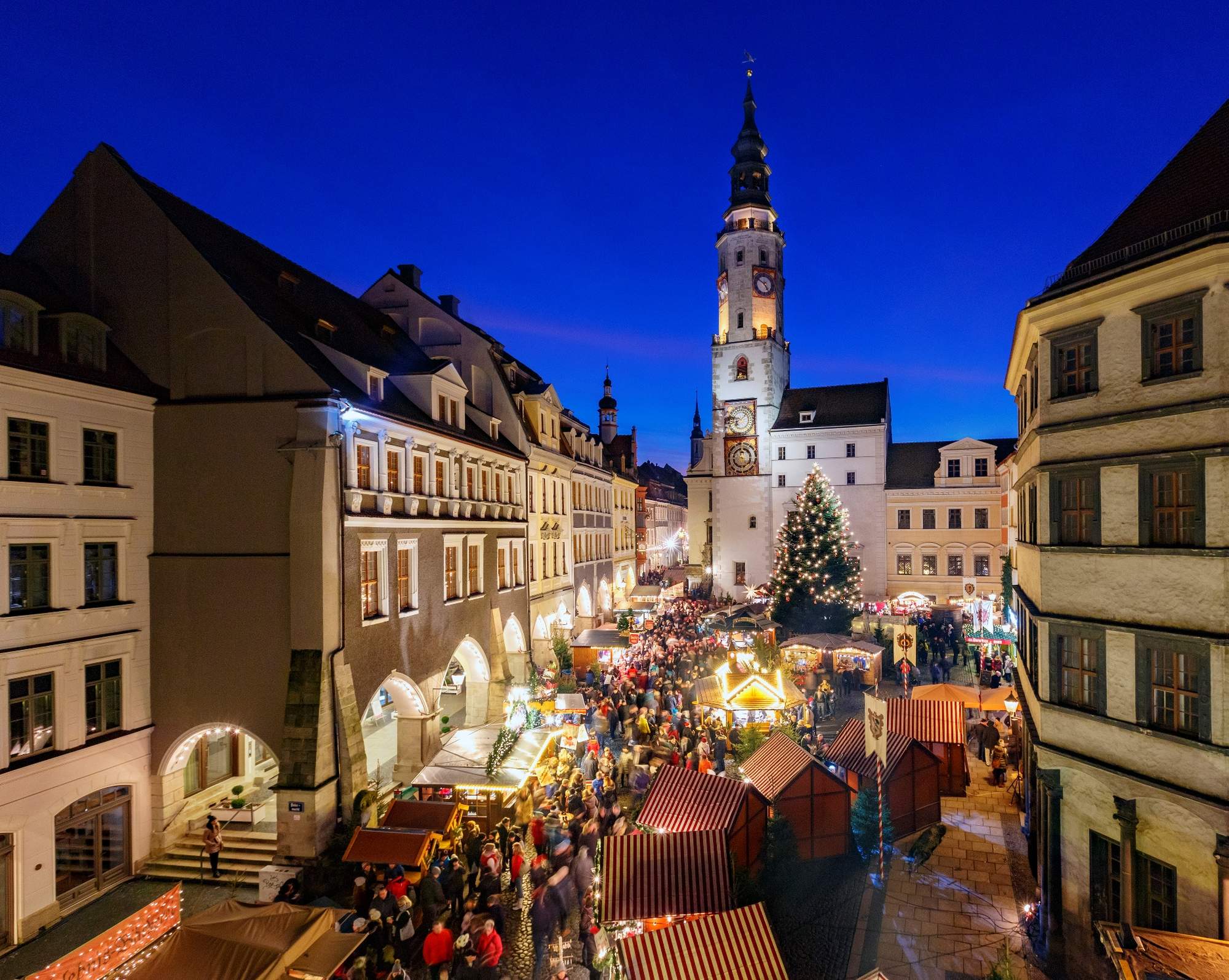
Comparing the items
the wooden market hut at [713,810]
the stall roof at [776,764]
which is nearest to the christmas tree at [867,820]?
the stall roof at [776,764]

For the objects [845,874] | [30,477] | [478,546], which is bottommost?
[845,874]

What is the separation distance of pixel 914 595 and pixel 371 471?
36.4 m

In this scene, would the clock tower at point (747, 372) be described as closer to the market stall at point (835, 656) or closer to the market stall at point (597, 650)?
the market stall at point (835, 656)

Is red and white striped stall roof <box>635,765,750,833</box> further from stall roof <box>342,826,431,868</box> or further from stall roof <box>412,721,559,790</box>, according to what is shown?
stall roof <box>342,826,431,868</box>

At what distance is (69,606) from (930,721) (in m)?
20.1

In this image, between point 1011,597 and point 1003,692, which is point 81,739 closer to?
point 1003,692

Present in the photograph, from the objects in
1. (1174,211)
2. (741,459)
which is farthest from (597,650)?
(741,459)

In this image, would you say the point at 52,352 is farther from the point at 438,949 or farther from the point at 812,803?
the point at 812,803

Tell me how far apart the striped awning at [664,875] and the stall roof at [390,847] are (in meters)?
4.19

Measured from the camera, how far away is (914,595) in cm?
4409

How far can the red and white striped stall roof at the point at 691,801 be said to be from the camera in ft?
43.2

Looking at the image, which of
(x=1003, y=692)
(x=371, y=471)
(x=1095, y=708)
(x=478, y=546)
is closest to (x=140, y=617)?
(x=371, y=471)

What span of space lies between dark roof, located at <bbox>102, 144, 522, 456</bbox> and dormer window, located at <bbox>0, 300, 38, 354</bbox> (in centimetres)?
387

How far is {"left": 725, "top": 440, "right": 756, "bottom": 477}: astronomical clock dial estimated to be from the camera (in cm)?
5456
